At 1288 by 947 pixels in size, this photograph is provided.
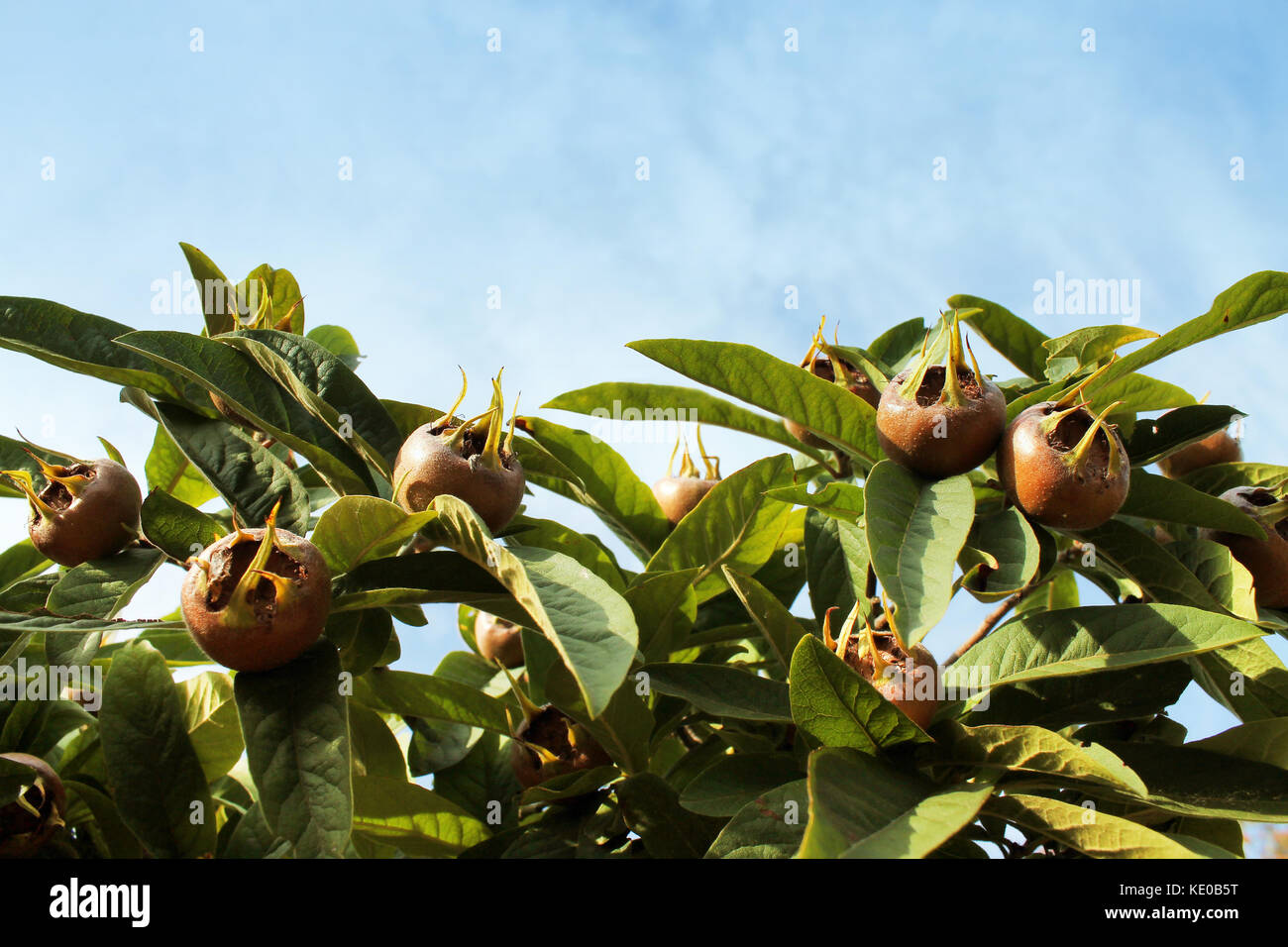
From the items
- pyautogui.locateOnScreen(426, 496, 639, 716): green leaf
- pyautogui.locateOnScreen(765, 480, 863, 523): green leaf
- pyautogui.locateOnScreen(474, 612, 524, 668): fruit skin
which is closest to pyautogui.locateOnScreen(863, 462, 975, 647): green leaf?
pyautogui.locateOnScreen(765, 480, 863, 523): green leaf

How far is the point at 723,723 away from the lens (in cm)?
210

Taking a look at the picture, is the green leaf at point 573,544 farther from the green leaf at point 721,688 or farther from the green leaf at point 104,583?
the green leaf at point 104,583

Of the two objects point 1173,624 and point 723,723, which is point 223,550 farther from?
point 1173,624

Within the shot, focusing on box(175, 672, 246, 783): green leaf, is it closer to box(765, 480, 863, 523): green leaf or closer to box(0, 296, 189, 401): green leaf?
box(0, 296, 189, 401): green leaf

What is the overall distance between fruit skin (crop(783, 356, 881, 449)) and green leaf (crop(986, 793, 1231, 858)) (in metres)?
0.96

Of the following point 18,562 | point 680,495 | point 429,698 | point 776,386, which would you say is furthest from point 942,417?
point 18,562

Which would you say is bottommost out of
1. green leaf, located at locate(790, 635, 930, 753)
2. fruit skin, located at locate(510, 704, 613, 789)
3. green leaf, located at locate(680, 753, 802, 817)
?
fruit skin, located at locate(510, 704, 613, 789)

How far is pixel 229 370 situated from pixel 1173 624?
5.48 ft

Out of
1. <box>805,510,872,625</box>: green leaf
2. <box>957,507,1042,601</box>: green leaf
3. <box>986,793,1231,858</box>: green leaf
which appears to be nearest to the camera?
<box>986,793,1231,858</box>: green leaf

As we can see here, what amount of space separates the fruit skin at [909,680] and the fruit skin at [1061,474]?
349 millimetres

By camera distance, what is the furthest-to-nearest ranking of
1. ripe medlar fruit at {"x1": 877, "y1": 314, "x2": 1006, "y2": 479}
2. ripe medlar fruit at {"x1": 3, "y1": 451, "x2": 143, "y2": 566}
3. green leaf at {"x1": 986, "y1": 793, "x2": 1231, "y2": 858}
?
ripe medlar fruit at {"x1": 3, "y1": 451, "x2": 143, "y2": 566} → ripe medlar fruit at {"x1": 877, "y1": 314, "x2": 1006, "y2": 479} → green leaf at {"x1": 986, "y1": 793, "x2": 1231, "y2": 858}

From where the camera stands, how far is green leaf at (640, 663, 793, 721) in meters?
1.66

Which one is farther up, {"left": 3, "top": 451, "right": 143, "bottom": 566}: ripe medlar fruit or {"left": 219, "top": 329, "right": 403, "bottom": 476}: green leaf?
{"left": 219, "top": 329, "right": 403, "bottom": 476}: green leaf
